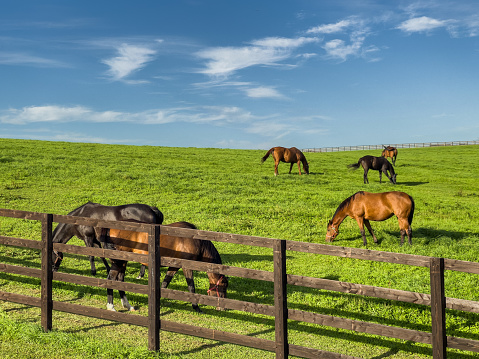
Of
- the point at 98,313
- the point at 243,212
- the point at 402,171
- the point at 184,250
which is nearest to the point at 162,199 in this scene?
the point at 243,212

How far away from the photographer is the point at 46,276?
24.5 feet

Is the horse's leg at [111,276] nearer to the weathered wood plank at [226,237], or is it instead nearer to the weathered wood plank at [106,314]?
the weathered wood plank at [106,314]

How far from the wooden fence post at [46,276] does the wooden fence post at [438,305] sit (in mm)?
5832

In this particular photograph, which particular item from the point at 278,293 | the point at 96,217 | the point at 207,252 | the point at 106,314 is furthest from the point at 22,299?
the point at 278,293

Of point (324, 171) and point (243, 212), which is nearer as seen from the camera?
point (243, 212)

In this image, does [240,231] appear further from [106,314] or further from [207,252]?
[106,314]

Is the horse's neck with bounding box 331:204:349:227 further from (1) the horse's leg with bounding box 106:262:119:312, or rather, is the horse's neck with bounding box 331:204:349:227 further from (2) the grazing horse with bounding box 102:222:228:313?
(1) the horse's leg with bounding box 106:262:119:312

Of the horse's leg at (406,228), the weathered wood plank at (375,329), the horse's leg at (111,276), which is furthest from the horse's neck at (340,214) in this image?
the weathered wood plank at (375,329)

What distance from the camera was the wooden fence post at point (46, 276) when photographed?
7340 millimetres

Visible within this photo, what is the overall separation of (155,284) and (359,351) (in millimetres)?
3484

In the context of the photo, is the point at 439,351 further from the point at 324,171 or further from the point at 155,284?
the point at 324,171

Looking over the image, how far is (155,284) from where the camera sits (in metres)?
6.49

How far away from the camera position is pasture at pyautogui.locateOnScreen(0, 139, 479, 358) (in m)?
7.21

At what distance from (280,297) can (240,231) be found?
470 inches
